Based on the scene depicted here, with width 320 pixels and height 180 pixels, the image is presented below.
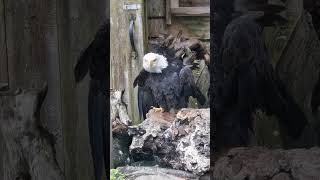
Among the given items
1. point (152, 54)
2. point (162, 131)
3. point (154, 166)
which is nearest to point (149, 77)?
point (152, 54)

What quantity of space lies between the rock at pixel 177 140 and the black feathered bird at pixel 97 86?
531 centimetres

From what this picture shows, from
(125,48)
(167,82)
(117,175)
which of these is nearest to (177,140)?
(167,82)

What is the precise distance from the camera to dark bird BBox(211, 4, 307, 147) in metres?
4.33

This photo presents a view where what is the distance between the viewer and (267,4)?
14.1 ft

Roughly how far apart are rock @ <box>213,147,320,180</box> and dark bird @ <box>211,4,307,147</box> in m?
0.13

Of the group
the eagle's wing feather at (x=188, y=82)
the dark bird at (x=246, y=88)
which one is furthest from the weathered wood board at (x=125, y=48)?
the dark bird at (x=246, y=88)

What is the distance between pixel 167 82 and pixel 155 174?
6.50 feet

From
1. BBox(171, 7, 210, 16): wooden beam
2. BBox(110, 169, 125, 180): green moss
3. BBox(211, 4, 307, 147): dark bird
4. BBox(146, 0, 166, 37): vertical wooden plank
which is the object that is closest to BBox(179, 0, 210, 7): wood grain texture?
BBox(171, 7, 210, 16): wooden beam

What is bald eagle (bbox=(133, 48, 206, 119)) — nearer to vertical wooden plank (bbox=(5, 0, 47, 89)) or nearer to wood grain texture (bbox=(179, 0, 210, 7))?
wood grain texture (bbox=(179, 0, 210, 7))

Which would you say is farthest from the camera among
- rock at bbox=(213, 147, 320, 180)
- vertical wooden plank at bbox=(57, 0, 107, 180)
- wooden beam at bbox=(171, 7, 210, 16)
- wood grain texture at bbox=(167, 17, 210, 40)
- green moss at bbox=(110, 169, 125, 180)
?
green moss at bbox=(110, 169, 125, 180)

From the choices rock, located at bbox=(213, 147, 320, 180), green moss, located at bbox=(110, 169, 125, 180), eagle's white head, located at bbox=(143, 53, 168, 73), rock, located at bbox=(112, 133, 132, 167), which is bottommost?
green moss, located at bbox=(110, 169, 125, 180)

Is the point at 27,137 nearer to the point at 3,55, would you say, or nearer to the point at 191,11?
the point at 3,55

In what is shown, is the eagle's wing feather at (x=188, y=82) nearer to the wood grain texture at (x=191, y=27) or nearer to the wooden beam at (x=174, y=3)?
the wood grain texture at (x=191, y=27)

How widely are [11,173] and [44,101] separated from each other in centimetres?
81
